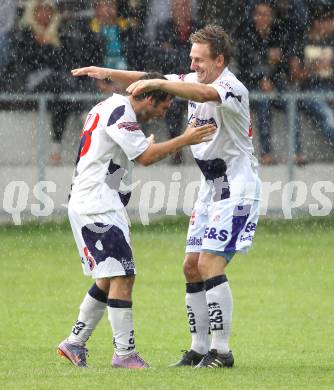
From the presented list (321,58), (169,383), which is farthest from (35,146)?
(169,383)

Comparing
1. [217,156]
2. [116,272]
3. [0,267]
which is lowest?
[0,267]

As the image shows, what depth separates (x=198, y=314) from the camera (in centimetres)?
971

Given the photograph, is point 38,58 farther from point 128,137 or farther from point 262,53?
point 128,137

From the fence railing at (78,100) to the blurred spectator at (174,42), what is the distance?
942 mm

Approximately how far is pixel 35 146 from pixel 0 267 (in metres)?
2.46

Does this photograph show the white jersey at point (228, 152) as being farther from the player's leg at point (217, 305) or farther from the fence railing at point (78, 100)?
the fence railing at point (78, 100)

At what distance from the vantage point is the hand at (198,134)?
893 centimetres

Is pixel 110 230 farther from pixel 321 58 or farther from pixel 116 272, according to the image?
pixel 321 58

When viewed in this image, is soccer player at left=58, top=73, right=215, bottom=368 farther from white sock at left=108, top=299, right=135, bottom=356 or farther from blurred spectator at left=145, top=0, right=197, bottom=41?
blurred spectator at left=145, top=0, right=197, bottom=41

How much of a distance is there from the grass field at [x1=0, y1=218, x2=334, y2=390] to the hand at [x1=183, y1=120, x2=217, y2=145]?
1479 mm

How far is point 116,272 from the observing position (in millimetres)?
9102

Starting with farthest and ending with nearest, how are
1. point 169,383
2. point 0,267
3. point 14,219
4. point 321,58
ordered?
point 321,58
point 14,219
point 0,267
point 169,383

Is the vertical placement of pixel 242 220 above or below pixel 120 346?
above

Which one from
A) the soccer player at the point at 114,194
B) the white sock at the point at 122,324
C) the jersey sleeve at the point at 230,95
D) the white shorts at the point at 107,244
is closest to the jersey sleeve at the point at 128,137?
the soccer player at the point at 114,194
